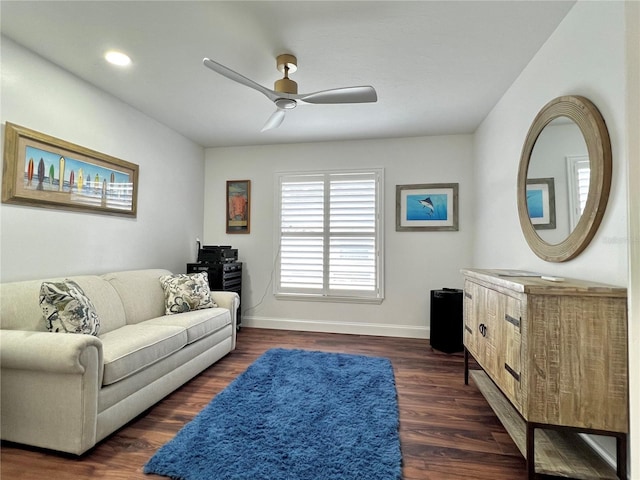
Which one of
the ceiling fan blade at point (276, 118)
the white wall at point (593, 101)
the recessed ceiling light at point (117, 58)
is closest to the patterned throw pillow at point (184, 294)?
the ceiling fan blade at point (276, 118)

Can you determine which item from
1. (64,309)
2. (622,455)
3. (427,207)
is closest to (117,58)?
(64,309)

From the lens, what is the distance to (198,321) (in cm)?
269

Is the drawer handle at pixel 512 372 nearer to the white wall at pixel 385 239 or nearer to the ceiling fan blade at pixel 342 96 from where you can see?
the ceiling fan blade at pixel 342 96

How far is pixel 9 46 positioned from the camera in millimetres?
2115

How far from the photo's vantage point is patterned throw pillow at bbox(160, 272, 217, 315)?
118 inches

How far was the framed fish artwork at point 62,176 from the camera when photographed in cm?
215

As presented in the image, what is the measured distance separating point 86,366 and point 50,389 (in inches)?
9.9

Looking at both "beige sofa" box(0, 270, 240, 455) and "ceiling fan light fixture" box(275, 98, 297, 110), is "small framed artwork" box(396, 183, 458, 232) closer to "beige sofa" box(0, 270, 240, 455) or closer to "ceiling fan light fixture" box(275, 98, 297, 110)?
"ceiling fan light fixture" box(275, 98, 297, 110)

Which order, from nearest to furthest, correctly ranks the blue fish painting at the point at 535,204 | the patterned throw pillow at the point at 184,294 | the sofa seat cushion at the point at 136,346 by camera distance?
the sofa seat cushion at the point at 136,346 < the blue fish painting at the point at 535,204 < the patterned throw pillow at the point at 184,294

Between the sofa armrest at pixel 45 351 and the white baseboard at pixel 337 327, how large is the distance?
8.95 feet

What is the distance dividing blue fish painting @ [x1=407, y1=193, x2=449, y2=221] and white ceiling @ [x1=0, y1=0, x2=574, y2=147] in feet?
3.54

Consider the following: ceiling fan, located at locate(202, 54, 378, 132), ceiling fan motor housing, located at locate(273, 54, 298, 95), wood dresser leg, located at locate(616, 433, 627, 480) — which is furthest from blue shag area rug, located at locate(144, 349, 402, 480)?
ceiling fan motor housing, located at locate(273, 54, 298, 95)

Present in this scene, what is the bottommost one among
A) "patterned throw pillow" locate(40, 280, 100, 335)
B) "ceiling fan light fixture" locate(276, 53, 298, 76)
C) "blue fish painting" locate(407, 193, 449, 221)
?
"patterned throw pillow" locate(40, 280, 100, 335)

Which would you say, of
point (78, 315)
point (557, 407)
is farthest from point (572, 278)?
point (78, 315)
